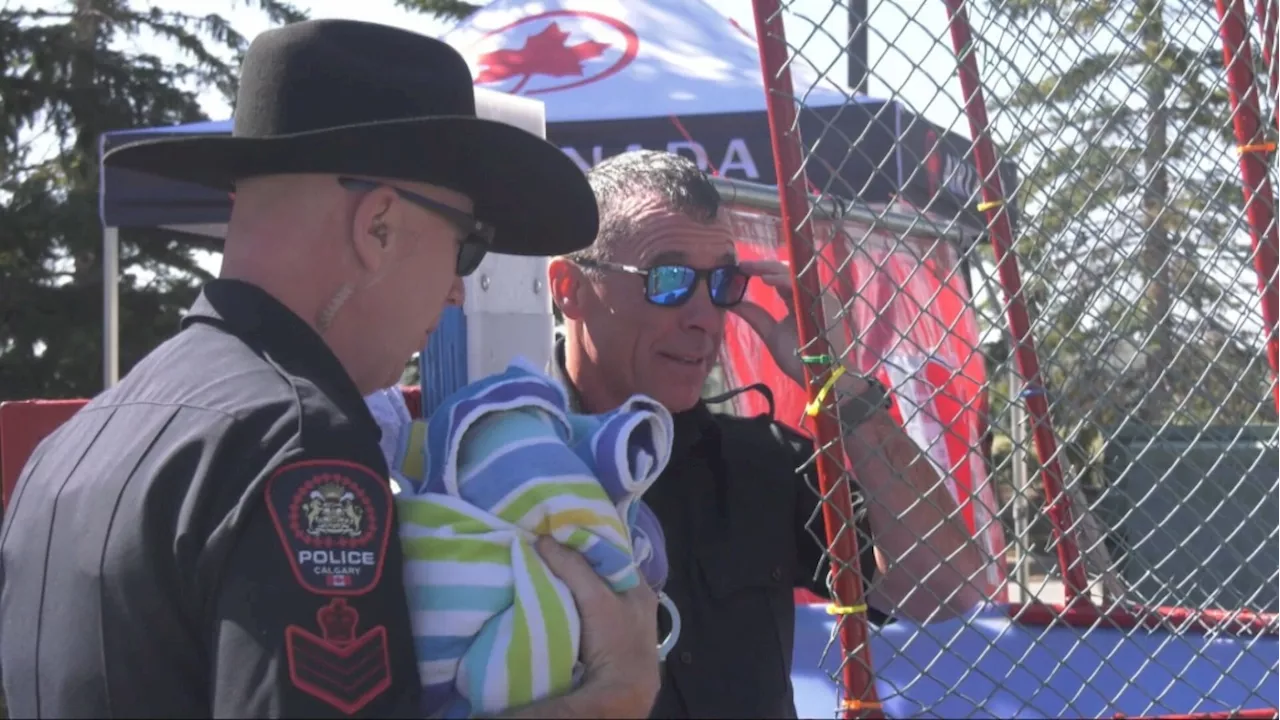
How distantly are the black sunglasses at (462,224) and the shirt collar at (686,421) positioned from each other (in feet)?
2.65

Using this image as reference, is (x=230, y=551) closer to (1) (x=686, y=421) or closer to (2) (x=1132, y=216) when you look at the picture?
(1) (x=686, y=421)

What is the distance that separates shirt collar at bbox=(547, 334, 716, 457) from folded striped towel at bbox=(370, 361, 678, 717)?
92 centimetres

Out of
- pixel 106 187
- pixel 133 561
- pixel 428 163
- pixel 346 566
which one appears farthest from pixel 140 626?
pixel 106 187

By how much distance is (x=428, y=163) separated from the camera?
1306mm

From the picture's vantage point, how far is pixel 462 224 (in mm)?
1370

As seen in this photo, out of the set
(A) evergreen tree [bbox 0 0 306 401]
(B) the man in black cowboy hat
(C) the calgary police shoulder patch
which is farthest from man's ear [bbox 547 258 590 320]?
(A) evergreen tree [bbox 0 0 306 401]

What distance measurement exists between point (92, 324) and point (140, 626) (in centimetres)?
835

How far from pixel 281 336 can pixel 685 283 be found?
114 centimetres

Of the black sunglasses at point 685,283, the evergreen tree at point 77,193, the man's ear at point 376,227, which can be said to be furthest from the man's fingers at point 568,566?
the evergreen tree at point 77,193

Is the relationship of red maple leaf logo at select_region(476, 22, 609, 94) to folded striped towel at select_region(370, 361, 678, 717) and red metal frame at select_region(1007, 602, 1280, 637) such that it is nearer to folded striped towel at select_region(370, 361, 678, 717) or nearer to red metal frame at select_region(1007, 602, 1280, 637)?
red metal frame at select_region(1007, 602, 1280, 637)

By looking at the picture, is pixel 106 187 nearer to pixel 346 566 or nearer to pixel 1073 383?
pixel 1073 383

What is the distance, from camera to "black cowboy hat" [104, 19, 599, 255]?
4.16ft

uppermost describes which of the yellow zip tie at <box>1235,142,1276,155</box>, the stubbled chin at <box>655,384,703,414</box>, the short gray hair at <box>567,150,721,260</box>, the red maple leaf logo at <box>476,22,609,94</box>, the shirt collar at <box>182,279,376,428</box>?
the red maple leaf logo at <box>476,22,609,94</box>

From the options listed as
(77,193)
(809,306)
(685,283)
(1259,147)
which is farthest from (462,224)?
(77,193)
